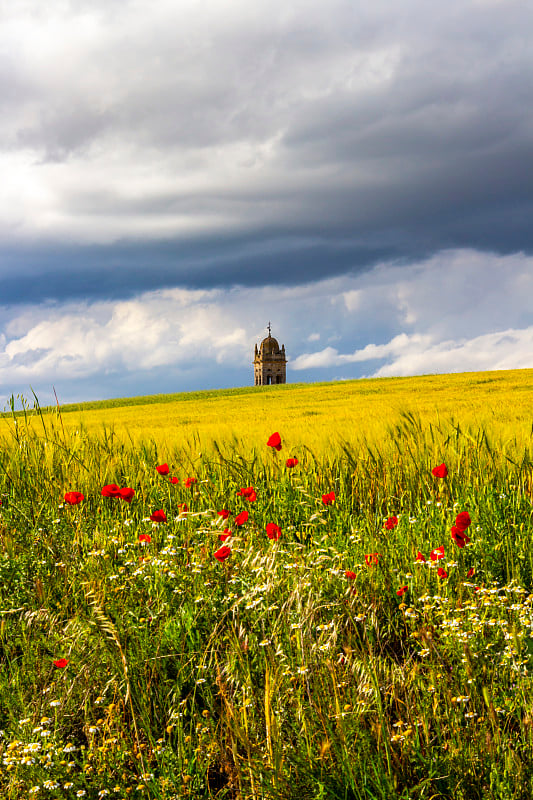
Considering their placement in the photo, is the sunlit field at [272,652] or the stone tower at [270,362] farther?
the stone tower at [270,362]

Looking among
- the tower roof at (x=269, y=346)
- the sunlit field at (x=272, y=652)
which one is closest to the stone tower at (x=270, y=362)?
the tower roof at (x=269, y=346)

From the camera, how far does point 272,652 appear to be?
9.87 feet

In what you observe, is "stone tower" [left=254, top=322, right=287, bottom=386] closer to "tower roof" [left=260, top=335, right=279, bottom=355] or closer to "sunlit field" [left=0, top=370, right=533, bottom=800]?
"tower roof" [left=260, top=335, right=279, bottom=355]

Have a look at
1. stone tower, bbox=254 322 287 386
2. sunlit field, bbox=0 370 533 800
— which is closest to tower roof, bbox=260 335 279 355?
stone tower, bbox=254 322 287 386

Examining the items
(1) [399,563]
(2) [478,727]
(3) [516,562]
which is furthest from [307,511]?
(2) [478,727]

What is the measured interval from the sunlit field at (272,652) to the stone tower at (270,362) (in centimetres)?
11758

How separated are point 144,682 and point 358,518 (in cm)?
273

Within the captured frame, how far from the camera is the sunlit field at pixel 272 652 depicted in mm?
2373

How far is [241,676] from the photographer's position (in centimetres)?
292

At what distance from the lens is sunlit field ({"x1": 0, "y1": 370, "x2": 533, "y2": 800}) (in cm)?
237

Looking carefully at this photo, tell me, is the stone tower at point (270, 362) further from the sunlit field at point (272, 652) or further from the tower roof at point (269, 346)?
the sunlit field at point (272, 652)

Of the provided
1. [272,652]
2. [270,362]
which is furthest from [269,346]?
[272,652]

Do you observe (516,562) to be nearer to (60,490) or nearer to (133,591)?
(133,591)

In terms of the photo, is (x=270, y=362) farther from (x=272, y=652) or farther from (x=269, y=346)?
(x=272, y=652)
